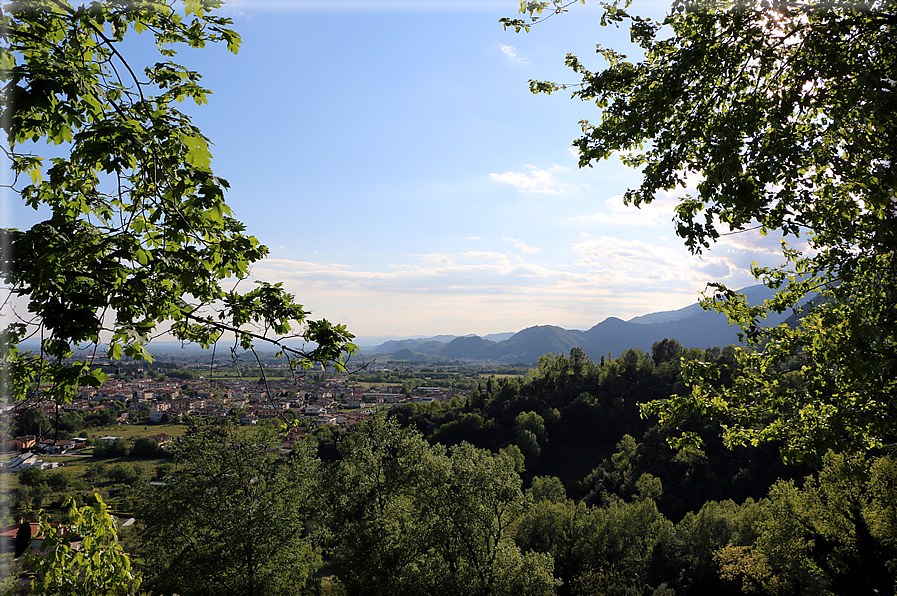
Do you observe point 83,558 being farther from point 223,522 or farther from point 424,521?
point 424,521

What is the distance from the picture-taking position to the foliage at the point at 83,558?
391cm

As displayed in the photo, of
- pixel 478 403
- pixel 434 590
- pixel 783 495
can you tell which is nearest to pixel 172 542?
pixel 434 590

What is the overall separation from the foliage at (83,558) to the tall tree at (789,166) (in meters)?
6.42

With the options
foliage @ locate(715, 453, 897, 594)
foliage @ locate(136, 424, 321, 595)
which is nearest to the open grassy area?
foliage @ locate(136, 424, 321, 595)

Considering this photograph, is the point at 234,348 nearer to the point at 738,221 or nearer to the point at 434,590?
the point at 738,221

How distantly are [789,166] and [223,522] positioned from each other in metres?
16.2

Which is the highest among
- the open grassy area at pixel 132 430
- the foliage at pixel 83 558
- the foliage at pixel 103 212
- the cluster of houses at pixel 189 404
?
the foliage at pixel 103 212

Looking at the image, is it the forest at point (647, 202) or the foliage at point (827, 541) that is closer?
the forest at point (647, 202)

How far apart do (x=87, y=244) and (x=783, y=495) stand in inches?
1189

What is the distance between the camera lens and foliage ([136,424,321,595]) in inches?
503

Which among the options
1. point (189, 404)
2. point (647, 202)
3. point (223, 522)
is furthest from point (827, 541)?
point (189, 404)

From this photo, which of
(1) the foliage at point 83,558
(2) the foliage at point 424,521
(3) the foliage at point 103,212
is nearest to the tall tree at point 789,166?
(3) the foliage at point 103,212

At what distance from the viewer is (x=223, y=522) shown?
1328 centimetres

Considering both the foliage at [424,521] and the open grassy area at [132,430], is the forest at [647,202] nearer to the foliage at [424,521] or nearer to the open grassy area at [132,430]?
the foliage at [424,521]
